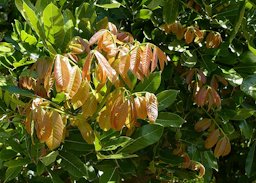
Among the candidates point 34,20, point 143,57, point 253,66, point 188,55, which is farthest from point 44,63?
point 253,66

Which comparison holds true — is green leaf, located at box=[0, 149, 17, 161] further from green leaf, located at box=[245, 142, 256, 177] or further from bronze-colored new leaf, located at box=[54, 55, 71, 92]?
green leaf, located at box=[245, 142, 256, 177]

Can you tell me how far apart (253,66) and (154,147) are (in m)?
0.49

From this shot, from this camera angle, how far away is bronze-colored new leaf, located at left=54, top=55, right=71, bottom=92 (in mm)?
1281

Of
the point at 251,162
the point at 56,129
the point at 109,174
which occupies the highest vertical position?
the point at 56,129

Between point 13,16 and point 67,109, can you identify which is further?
point 13,16

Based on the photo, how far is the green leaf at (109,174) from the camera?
1.73m

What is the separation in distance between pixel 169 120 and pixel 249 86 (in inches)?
13.5

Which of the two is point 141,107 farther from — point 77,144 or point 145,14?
point 145,14

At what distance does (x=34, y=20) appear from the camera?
1450 millimetres

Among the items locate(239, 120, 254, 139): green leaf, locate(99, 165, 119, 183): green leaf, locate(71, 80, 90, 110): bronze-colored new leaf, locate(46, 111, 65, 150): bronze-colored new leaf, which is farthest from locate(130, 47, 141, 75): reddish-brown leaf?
locate(239, 120, 254, 139): green leaf

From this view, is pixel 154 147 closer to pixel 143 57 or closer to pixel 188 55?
pixel 188 55

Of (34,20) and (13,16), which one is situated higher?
(34,20)

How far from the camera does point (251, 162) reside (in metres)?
2.25

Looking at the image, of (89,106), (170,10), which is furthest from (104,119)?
(170,10)
